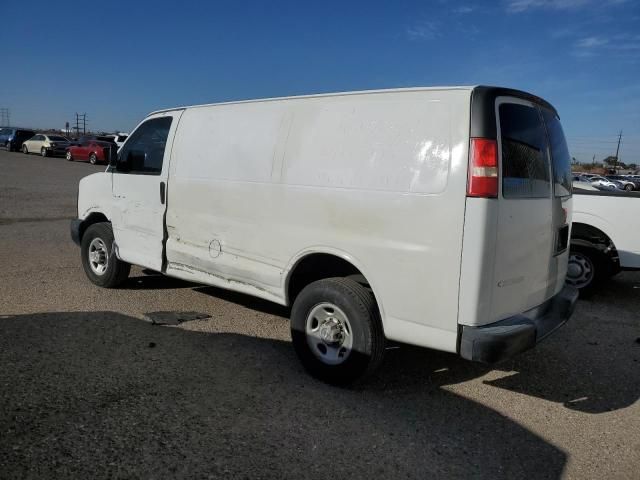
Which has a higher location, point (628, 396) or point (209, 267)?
point (209, 267)

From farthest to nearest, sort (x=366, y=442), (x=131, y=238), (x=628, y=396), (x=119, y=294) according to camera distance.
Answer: (x=119, y=294) → (x=131, y=238) → (x=628, y=396) → (x=366, y=442)

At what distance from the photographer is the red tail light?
3.17 m

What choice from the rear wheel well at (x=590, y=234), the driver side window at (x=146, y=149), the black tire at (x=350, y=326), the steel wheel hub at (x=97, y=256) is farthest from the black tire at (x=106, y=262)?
the rear wheel well at (x=590, y=234)

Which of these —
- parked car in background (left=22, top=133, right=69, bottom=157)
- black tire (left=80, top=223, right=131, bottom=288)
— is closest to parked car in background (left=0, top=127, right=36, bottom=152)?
parked car in background (left=22, top=133, right=69, bottom=157)

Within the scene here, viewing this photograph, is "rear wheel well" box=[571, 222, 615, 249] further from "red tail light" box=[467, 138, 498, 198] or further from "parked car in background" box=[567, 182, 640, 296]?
"red tail light" box=[467, 138, 498, 198]

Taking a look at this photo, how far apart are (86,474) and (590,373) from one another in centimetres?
400

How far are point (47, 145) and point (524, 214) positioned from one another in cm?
3735

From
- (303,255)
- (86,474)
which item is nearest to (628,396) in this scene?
(303,255)

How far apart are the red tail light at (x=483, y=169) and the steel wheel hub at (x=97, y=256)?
4548mm

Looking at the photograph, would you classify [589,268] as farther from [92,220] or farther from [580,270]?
[92,220]

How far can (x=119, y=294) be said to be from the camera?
19.8ft

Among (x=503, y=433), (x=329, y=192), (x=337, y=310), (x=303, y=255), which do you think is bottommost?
(x=503, y=433)

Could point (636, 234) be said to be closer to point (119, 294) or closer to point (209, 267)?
point (209, 267)

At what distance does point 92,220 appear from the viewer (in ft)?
21.2
